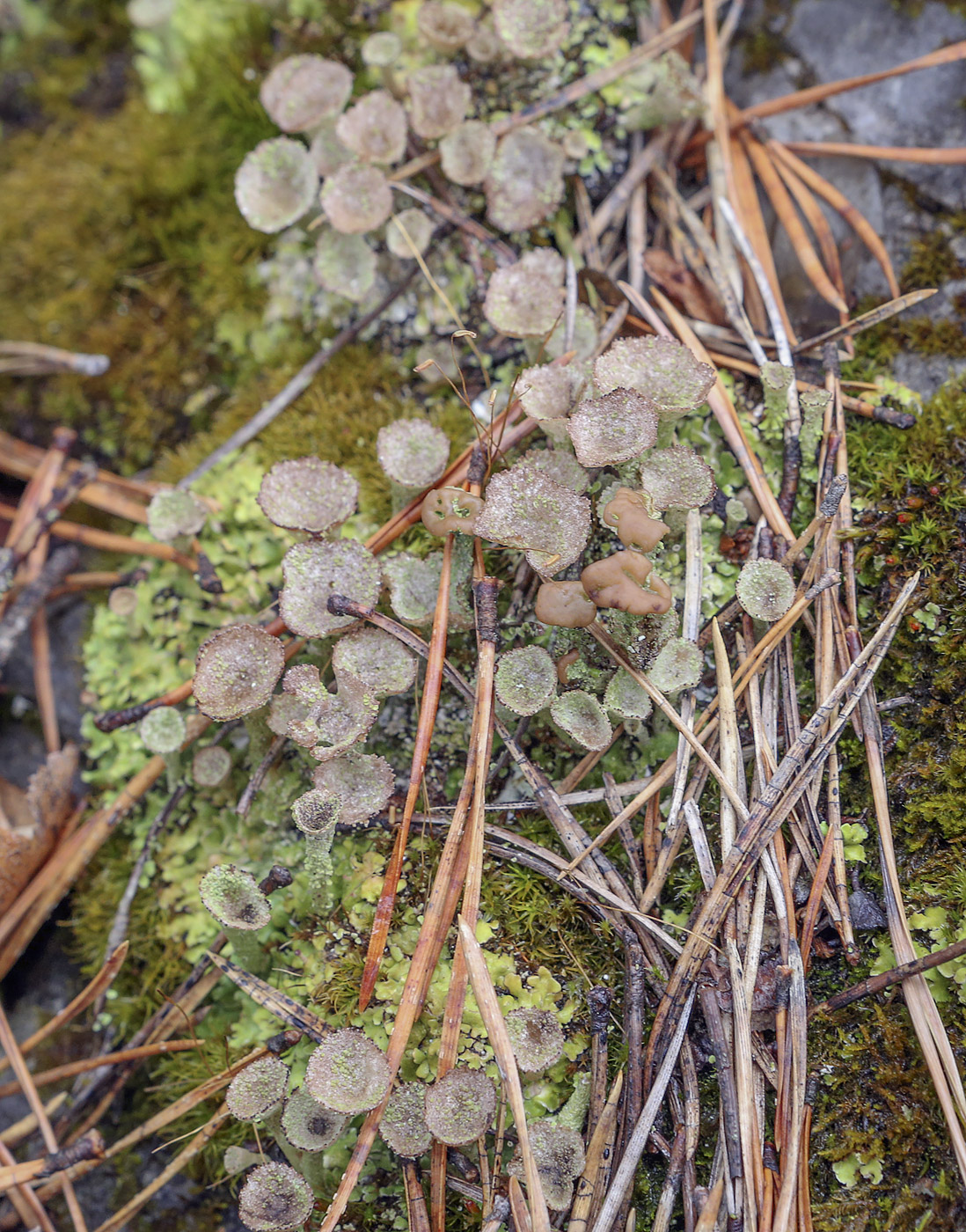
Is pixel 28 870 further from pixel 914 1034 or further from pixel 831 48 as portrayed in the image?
pixel 831 48

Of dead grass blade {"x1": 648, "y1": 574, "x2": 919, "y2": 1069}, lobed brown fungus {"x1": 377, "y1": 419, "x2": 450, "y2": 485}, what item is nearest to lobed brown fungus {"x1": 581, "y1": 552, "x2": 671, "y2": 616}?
dead grass blade {"x1": 648, "y1": 574, "x2": 919, "y2": 1069}

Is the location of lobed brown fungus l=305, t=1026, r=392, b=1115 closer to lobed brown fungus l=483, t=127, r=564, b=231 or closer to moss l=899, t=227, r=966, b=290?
lobed brown fungus l=483, t=127, r=564, b=231

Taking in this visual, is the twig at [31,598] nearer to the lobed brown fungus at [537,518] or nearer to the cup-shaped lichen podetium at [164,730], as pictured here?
the cup-shaped lichen podetium at [164,730]

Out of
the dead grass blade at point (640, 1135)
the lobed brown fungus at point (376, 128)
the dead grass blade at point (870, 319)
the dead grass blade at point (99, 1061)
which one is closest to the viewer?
the dead grass blade at point (640, 1135)

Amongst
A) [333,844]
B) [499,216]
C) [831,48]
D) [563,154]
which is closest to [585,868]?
[333,844]

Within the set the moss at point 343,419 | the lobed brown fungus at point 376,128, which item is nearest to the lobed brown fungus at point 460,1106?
the moss at point 343,419

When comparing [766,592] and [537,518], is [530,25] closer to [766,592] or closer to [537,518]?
[537,518]

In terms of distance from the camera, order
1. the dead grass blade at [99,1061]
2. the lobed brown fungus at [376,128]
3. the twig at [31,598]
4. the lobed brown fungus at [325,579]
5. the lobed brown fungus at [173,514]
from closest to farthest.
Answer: the lobed brown fungus at [325,579]
the dead grass blade at [99,1061]
the lobed brown fungus at [173,514]
the lobed brown fungus at [376,128]
the twig at [31,598]

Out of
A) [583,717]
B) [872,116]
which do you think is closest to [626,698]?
[583,717]
